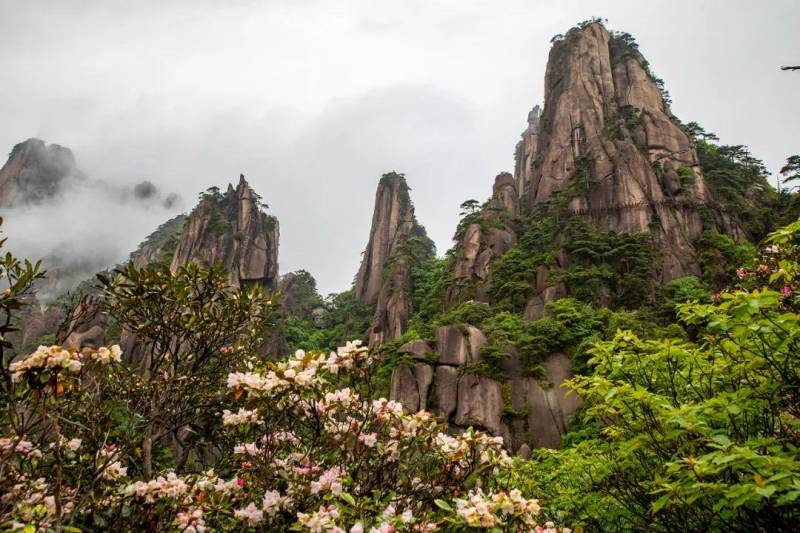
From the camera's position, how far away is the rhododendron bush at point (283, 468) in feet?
9.36

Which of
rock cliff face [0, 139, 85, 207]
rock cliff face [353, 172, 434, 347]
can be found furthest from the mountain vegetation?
rock cliff face [0, 139, 85, 207]

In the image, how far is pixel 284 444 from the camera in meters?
4.27

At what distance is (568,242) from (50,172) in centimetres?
12586

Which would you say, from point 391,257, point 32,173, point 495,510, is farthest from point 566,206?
point 32,173

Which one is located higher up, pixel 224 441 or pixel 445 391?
pixel 224 441

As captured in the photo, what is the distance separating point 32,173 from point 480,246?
114 meters

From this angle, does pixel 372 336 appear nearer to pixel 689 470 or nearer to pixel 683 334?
pixel 683 334

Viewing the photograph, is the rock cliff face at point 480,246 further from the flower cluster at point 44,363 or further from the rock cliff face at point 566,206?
the flower cluster at point 44,363

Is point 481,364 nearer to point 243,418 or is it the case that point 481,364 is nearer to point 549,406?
point 549,406

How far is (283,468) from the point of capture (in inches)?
143

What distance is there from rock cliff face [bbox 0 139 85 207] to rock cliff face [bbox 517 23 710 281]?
11160 centimetres

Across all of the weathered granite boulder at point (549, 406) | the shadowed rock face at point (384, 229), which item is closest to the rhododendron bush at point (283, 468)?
the weathered granite boulder at point (549, 406)

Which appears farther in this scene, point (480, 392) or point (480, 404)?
point (480, 392)

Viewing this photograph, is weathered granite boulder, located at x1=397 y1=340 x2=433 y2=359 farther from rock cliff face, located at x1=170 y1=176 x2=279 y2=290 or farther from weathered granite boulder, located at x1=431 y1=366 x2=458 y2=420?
rock cliff face, located at x1=170 y1=176 x2=279 y2=290
